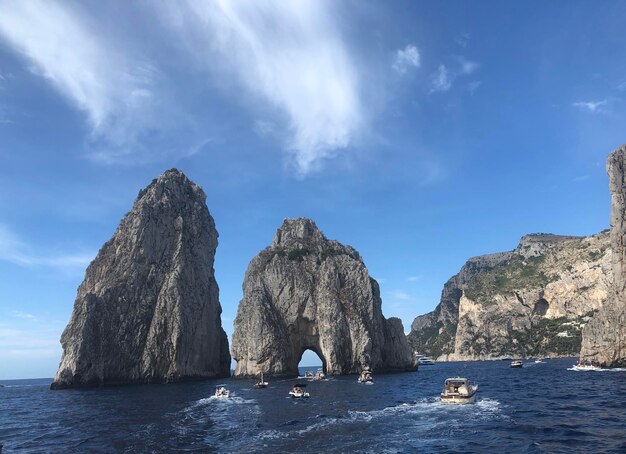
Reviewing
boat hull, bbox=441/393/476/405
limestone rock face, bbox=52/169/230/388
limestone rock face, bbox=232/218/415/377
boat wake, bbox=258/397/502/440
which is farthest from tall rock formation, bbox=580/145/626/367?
limestone rock face, bbox=52/169/230/388

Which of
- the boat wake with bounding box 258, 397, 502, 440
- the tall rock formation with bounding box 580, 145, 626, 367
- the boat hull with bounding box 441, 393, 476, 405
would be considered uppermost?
the tall rock formation with bounding box 580, 145, 626, 367

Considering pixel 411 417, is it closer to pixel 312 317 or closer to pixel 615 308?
pixel 615 308

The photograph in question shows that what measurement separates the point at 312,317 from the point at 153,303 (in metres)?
42.3

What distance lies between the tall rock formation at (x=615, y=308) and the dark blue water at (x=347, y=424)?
32774 millimetres

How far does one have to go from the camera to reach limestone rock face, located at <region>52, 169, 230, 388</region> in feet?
351

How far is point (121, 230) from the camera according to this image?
131 metres

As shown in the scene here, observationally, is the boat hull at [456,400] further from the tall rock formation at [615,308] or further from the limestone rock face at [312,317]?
the limestone rock face at [312,317]

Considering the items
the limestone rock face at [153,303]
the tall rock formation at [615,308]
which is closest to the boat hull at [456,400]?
the tall rock formation at [615,308]

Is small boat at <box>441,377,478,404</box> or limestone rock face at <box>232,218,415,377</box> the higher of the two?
limestone rock face at <box>232,218,415,377</box>

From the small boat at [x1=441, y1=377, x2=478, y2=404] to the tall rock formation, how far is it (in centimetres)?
Result: 5638

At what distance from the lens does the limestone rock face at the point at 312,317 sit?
118m

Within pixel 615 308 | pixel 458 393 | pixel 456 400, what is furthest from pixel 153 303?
pixel 615 308

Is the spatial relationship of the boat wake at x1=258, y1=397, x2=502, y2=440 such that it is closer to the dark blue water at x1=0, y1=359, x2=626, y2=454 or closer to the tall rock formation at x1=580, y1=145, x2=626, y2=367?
the dark blue water at x1=0, y1=359, x2=626, y2=454

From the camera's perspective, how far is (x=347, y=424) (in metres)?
39.5
